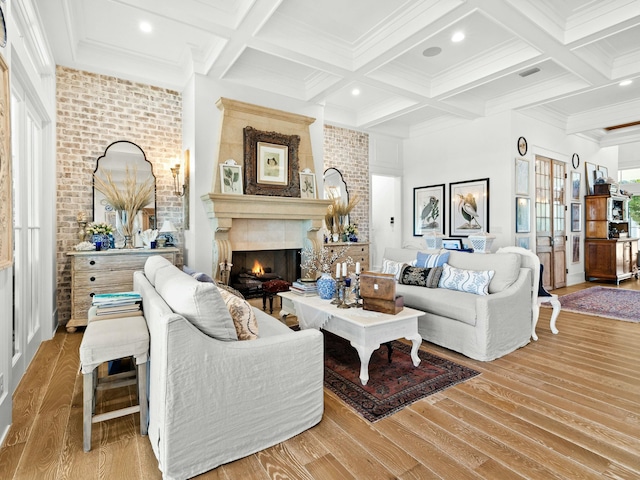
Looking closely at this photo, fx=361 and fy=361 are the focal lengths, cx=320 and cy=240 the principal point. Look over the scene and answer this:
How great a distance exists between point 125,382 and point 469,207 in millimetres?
5809

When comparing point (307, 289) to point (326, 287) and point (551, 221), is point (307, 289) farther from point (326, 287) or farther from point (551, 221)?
point (551, 221)

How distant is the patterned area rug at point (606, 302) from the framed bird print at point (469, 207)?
172 cm

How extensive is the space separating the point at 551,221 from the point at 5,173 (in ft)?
25.4

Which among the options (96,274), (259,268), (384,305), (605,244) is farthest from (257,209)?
(605,244)

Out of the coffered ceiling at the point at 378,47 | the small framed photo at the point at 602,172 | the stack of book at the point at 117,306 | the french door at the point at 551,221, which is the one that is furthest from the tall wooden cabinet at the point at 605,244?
the stack of book at the point at 117,306

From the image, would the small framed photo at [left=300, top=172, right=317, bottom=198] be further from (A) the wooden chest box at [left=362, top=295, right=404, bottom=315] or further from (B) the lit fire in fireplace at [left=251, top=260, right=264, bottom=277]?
(A) the wooden chest box at [left=362, top=295, right=404, bottom=315]

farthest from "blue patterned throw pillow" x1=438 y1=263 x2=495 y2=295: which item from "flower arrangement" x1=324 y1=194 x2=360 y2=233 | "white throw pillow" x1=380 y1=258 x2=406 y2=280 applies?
"flower arrangement" x1=324 y1=194 x2=360 y2=233

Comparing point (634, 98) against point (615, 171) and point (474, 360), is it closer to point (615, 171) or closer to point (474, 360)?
point (615, 171)

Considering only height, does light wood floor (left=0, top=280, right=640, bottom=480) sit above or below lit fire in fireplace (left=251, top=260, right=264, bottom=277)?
below

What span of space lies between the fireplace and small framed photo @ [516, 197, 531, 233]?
366 centimetres

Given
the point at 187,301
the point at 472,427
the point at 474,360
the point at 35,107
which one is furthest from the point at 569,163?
the point at 35,107

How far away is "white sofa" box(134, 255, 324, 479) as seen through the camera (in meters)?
1.70

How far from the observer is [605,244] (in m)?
7.53

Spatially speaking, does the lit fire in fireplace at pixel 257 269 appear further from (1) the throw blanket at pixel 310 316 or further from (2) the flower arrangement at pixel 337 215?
(1) the throw blanket at pixel 310 316
